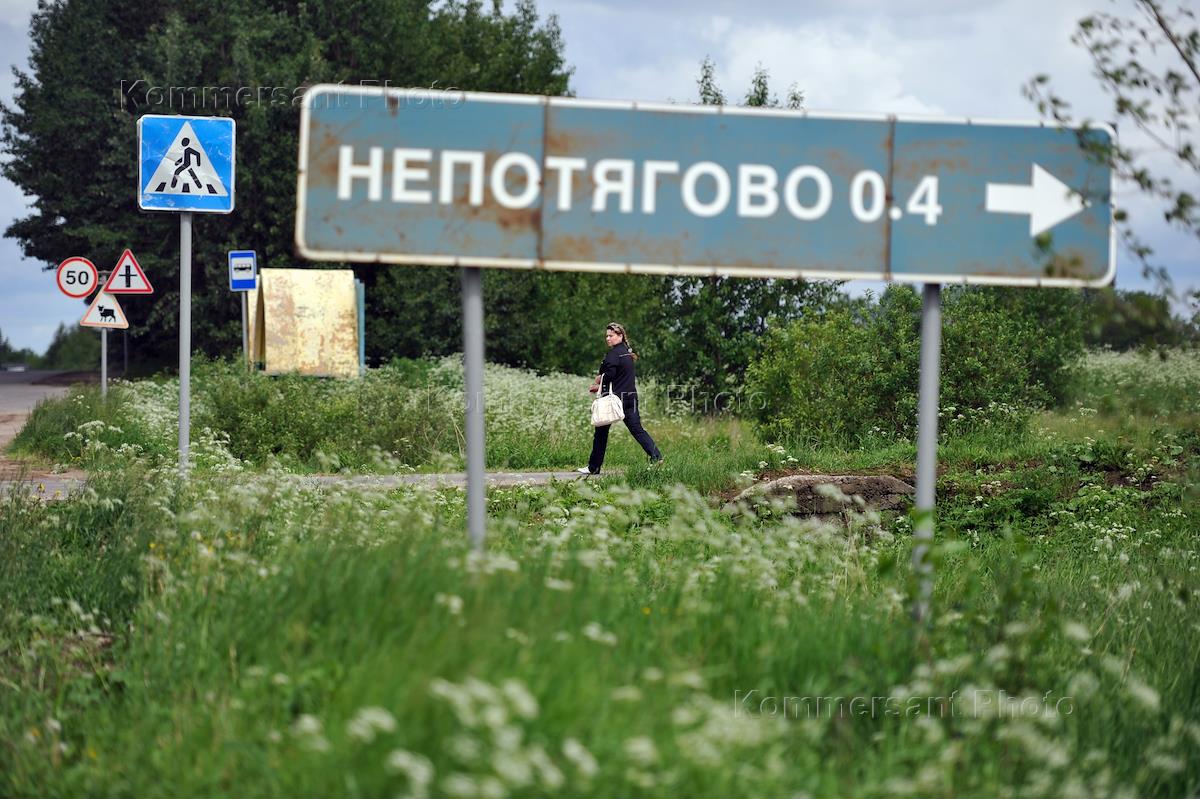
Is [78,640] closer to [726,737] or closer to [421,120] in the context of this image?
[421,120]

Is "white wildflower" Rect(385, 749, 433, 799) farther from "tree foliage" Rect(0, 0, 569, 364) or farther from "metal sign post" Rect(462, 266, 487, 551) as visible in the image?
"tree foliage" Rect(0, 0, 569, 364)

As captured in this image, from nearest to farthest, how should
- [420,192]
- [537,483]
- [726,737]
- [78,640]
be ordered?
[726,737], [420,192], [78,640], [537,483]

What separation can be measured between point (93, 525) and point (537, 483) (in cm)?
652

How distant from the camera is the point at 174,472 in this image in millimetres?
8422

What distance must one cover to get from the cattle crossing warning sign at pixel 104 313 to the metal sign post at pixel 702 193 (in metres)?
15.1

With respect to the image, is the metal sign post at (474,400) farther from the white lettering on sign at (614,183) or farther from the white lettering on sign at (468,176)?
the white lettering on sign at (614,183)

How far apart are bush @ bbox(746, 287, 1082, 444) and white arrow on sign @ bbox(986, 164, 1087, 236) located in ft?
35.2

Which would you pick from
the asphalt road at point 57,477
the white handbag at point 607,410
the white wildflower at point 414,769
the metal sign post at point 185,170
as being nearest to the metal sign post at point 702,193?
the white wildflower at point 414,769

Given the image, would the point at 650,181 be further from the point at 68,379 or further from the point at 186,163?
the point at 68,379

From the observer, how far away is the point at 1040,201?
487cm

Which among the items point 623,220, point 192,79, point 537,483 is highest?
point 192,79

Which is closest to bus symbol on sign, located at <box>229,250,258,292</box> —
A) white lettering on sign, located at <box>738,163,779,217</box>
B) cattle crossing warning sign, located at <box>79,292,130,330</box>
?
cattle crossing warning sign, located at <box>79,292,130,330</box>

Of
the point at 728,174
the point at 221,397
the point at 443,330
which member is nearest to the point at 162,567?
the point at 728,174

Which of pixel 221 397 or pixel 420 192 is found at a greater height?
pixel 420 192
